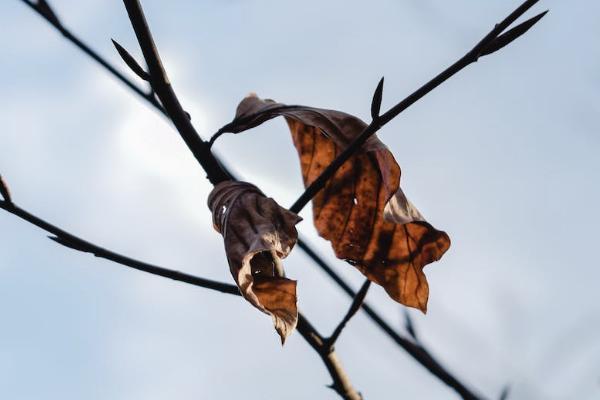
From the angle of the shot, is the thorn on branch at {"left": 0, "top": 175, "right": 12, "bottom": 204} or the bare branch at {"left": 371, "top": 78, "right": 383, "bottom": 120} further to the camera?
the thorn on branch at {"left": 0, "top": 175, "right": 12, "bottom": 204}

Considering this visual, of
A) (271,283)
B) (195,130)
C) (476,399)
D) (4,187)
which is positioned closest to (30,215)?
(4,187)

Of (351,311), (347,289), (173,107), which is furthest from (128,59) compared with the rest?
(347,289)

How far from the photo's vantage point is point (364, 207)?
1.07 metres

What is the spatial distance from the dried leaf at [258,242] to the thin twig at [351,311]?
20 centimetres

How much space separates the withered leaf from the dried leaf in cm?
14

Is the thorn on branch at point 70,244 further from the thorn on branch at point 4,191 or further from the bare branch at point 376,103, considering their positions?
the bare branch at point 376,103

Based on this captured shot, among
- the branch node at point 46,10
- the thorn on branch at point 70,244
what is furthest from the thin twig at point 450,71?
the branch node at point 46,10

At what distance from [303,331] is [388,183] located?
351mm

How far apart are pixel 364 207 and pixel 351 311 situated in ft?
0.57

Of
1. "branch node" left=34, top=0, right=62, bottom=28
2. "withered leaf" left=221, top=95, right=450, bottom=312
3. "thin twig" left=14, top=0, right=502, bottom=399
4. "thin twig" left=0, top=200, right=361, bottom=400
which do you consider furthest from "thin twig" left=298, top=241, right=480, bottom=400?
"branch node" left=34, top=0, right=62, bottom=28

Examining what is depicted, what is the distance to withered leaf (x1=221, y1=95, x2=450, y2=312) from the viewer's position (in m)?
0.93

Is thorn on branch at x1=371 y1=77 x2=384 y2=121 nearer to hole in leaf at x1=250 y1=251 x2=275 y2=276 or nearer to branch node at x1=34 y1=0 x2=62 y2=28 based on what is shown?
hole in leaf at x1=250 y1=251 x2=275 y2=276

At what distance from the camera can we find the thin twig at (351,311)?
106 centimetres

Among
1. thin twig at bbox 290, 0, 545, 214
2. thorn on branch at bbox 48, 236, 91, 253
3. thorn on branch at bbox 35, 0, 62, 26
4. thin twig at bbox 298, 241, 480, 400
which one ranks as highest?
thorn on branch at bbox 35, 0, 62, 26
